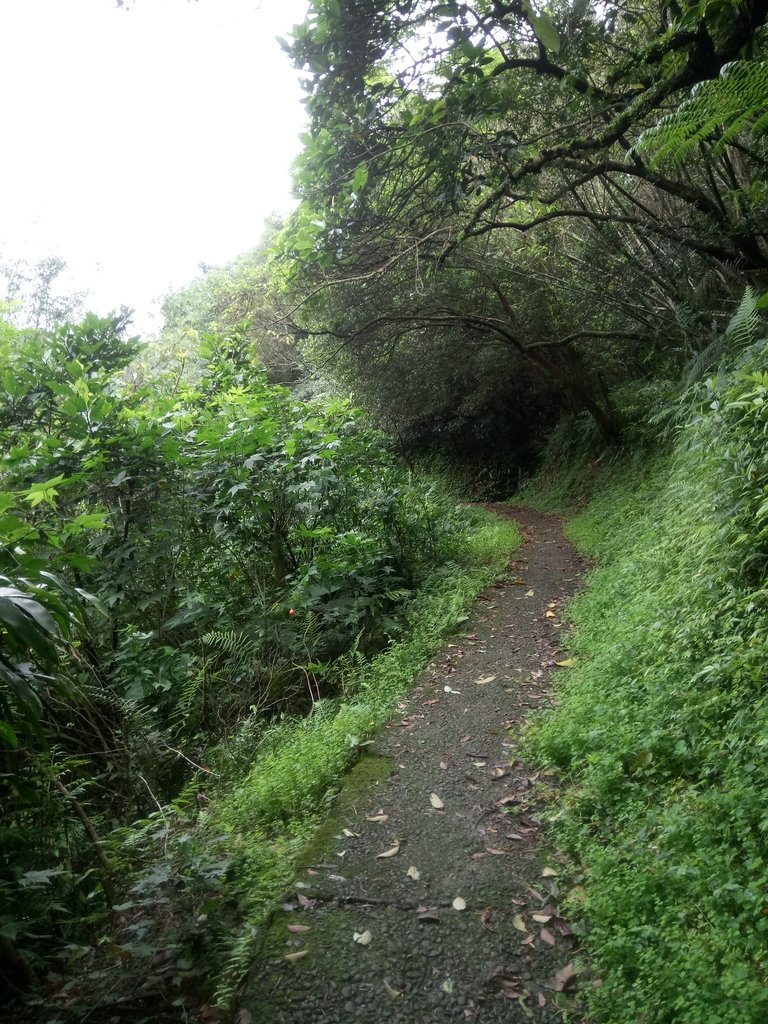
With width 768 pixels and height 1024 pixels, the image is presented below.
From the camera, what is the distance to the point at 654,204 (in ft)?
36.3

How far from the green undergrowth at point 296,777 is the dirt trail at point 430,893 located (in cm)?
10

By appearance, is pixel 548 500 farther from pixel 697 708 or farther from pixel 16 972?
pixel 16 972

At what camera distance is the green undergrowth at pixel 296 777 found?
308cm

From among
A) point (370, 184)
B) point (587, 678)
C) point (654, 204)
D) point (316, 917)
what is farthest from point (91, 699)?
point (654, 204)

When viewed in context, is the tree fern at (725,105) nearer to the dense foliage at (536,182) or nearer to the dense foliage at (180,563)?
the dense foliage at (536,182)

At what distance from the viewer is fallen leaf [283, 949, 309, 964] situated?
270 centimetres

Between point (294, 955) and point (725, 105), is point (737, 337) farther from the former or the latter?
point (294, 955)

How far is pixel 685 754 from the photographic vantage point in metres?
3.15

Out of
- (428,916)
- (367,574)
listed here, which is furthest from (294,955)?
(367,574)

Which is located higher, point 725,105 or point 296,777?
point 725,105

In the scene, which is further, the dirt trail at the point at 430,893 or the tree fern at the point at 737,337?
the tree fern at the point at 737,337

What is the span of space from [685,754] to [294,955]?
1.93 meters

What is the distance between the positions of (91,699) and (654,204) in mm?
11088

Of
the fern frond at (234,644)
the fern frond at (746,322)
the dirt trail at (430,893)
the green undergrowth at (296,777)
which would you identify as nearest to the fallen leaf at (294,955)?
the dirt trail at (430,893)
